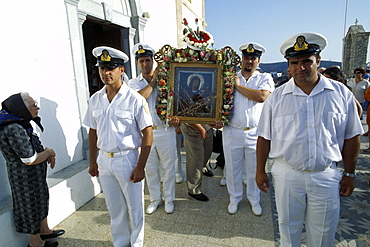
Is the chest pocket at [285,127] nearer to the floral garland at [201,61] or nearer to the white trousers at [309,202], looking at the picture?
the white trousers at [309,202]

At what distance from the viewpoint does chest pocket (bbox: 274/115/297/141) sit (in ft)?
6.19

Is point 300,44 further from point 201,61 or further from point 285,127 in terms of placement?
point 201,61

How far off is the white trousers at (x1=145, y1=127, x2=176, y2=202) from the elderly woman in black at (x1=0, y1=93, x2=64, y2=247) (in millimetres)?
1306

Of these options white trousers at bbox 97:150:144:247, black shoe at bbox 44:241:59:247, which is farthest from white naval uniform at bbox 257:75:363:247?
black shoe at bbox 44:241:59:247

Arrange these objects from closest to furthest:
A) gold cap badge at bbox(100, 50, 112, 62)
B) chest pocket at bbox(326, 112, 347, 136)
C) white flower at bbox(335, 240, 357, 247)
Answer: chest pocket at bbox(326, 112, 347, 136) → gold cap badge at bbox(100, 50, 112, 62) → white flower at bbox(335, 240, 357, 247)

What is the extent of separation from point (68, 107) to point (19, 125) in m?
1.33

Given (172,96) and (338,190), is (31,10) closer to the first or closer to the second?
(172,96)

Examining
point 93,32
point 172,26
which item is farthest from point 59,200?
point 172,26

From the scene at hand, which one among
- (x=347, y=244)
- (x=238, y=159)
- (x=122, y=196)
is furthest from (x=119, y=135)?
(x=347, y=244)

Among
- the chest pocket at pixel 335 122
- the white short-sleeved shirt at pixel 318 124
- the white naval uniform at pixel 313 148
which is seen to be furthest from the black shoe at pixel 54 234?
the chest pocket at pixel 335 122

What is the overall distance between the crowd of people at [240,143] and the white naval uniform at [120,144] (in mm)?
10

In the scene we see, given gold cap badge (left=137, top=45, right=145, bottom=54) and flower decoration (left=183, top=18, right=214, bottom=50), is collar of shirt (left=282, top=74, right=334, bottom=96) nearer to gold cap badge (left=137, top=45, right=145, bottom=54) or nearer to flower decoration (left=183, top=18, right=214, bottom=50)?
flower decoration (left=183, top=18, right=214, bottom=50)

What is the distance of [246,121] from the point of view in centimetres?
311

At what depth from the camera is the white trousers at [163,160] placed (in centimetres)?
332
